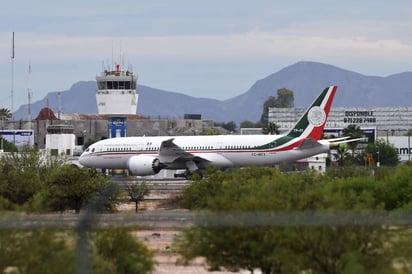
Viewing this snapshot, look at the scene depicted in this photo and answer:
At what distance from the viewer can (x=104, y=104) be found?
17450 cm

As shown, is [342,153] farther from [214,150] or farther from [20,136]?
[20,136]

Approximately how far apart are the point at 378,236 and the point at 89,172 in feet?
151

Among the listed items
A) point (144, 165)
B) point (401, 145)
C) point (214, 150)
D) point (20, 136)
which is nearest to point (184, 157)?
point (214, 150)

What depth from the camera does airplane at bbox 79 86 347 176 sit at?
80.6 meters

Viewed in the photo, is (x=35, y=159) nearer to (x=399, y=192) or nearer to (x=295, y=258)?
(x=399, y=192)

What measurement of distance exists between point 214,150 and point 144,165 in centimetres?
546

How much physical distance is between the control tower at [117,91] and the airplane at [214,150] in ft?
284

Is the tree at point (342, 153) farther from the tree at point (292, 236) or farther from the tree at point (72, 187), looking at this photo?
the tree at point (292, 236)

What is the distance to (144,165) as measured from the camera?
80188 mm

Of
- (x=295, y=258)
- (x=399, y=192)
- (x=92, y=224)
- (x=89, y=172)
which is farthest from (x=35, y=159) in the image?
(x=92, y=224)

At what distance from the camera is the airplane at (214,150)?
264 ft

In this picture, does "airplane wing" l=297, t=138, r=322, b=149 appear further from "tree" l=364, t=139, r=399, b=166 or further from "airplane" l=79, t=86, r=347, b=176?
"tree" l=364, t=139, r=399, b=166

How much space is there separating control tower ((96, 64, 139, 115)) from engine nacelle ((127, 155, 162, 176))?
91554mm

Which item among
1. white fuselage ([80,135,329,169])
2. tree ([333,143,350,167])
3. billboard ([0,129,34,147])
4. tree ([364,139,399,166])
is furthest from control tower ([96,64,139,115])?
white fuselage ([80,135,329,169])
